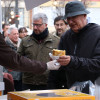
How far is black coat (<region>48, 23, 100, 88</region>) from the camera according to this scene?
3740mm

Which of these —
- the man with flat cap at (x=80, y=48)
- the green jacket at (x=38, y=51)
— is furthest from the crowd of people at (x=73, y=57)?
the green jacket at (x=38, y=51)

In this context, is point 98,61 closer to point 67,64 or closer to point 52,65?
point 67,64

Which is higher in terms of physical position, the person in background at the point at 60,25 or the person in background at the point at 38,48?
the person in background at the point at 60,25

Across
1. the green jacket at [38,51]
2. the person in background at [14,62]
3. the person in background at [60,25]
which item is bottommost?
the green jacket at [38,51]

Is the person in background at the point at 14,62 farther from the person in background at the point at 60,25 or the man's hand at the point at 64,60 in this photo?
the person in background at the point at 60,25

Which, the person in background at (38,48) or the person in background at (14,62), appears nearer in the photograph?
the person in background at (14,62)

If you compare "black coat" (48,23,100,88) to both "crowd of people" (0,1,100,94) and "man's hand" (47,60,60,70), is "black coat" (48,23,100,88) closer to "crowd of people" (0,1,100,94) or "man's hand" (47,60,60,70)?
"crowd of people" (0,1,100,94)

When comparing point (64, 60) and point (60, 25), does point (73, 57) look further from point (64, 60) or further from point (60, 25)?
point (60, 25)

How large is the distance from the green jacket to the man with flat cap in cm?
146

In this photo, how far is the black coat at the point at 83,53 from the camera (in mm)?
3740

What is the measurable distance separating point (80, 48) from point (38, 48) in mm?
1908

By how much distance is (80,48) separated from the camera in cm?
392

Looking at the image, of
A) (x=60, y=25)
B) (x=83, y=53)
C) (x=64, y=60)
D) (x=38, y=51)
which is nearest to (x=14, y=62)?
(x=64, y=60)

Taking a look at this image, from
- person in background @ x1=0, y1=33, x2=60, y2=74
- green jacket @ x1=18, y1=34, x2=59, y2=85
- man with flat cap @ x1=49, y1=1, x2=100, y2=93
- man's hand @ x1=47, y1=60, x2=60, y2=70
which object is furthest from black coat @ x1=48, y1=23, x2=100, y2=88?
green jacket @ x1=18, y1=34, x2=59, y2=85
